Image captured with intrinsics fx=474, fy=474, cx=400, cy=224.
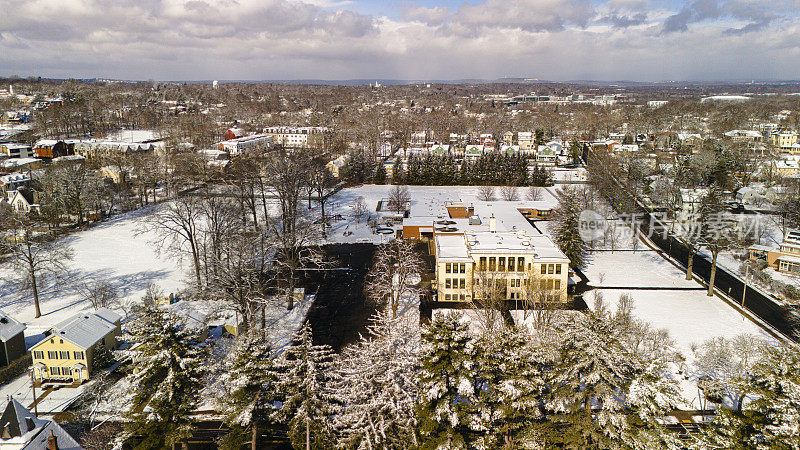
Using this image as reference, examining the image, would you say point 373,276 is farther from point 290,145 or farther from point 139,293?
point 290,145

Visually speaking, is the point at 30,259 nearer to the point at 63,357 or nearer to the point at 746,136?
the point at 63,357

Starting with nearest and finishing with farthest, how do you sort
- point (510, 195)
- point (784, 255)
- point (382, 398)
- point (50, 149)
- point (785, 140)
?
point (382, 398) → point (784, 255) → point (510, 195) → point (50, 149) → point (785, 140)

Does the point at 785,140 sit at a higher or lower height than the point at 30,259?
higher

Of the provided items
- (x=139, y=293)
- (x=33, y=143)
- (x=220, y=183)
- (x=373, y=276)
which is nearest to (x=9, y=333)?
(x=139, y=293)

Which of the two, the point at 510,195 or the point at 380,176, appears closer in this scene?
the point at 510,195

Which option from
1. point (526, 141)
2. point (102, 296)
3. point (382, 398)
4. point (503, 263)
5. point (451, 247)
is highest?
point (526, 141)

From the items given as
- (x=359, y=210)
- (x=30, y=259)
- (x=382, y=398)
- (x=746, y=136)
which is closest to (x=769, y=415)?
(x=382, y=398)
